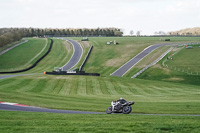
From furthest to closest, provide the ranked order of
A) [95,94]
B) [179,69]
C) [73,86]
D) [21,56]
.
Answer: [21,56], [179,69], [73,86], [95,94]

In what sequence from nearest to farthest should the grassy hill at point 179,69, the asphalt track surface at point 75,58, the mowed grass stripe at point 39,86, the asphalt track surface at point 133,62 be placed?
1. the mowed grass stripe at point 39,86
2. the grassy hill at point 179,69
3. the asphalt track surface at point 133,62
4. the asphalt track surface at point 75,58

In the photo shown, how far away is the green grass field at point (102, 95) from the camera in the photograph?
733 inches

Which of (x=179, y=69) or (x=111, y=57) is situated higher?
(x=111, y=57)

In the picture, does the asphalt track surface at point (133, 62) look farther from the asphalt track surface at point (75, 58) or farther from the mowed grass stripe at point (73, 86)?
the mowed grass stripe at point (73, 86)

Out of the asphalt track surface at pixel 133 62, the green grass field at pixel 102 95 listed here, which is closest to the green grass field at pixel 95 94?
the green grass field at pixel 102 95

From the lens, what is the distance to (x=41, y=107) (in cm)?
3041

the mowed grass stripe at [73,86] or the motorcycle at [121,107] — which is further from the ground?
the motorcycle at [121,107]

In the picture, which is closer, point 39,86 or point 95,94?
point 95,94

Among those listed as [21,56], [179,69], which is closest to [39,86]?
[179,69]

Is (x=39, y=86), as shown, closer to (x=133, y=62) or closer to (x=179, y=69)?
(x=179, y=69)

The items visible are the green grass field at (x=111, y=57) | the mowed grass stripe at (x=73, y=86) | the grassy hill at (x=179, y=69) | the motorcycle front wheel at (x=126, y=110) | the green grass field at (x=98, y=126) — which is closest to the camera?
the green grass field at (x=98, y=126)

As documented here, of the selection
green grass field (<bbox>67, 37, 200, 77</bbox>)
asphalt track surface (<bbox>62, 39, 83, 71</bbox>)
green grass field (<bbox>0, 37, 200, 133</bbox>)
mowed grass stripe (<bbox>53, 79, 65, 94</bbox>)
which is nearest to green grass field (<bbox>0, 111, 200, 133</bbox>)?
green grass field (<bbox>0, 37, 200, 133</bbox>)

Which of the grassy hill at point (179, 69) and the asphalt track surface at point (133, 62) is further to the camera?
the asphalt track surface at point (133, 62)

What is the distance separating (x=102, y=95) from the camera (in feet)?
145
